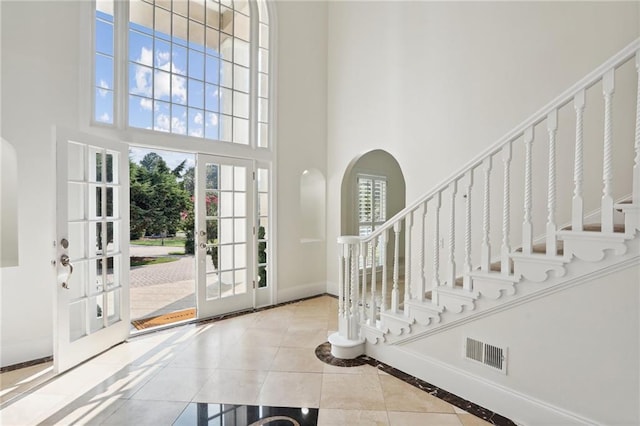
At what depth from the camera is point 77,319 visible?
10.3 feet

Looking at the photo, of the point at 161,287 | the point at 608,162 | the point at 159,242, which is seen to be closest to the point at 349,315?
the point at 608,162

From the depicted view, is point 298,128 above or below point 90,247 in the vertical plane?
above

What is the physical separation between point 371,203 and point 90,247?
15.2 ft

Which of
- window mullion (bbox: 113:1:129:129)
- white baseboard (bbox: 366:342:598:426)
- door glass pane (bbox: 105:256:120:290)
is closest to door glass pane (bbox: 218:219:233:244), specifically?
door glass pane (bbox: 105:256:120:290)

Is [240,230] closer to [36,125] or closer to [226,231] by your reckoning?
[226,231]

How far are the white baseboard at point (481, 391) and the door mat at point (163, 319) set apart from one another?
2752 mm

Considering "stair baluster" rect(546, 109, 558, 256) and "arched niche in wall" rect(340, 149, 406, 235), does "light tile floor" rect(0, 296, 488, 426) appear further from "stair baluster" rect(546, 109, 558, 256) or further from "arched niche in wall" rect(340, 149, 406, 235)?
"arched niche in wall" rect(340, 149, 406, 235)

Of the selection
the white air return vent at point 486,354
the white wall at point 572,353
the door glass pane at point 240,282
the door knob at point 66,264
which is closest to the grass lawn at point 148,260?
the door glass pane at point 240,282

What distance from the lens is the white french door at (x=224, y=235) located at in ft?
13.4

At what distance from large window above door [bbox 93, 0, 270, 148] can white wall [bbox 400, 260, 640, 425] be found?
3760 mm

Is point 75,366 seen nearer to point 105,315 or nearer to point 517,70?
point 105,315

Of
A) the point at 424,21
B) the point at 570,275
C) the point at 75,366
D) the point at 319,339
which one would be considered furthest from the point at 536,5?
the point at 75,366

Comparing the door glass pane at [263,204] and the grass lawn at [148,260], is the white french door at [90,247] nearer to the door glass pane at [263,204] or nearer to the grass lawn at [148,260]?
the door glass pane at [263,204]

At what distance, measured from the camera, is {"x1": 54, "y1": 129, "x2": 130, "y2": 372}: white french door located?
2.78 meters
